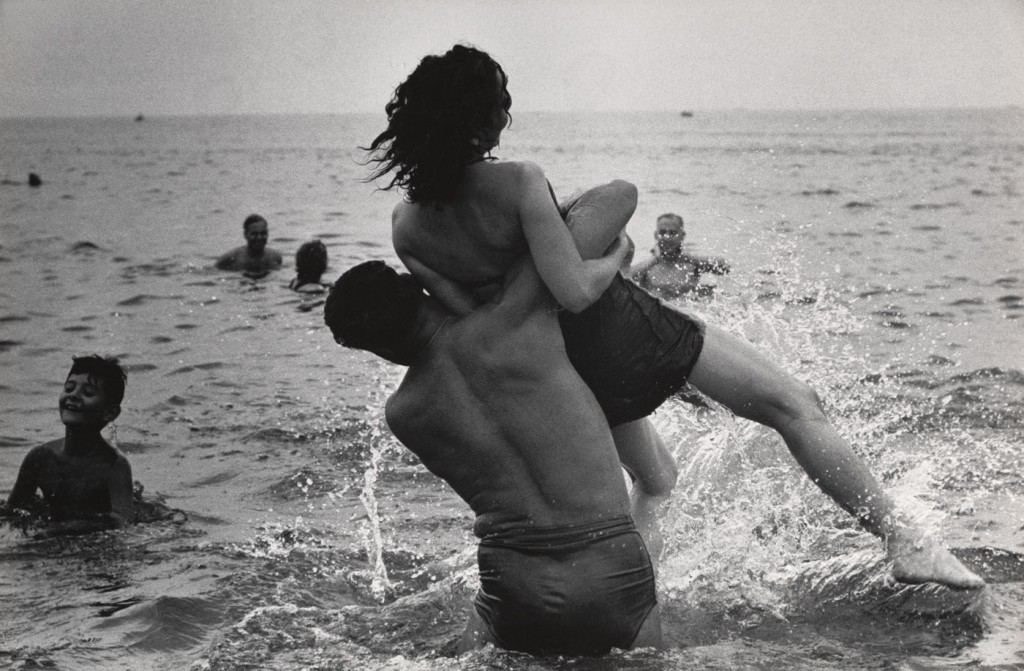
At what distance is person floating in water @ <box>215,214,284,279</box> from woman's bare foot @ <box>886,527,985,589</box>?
12463 millimetres

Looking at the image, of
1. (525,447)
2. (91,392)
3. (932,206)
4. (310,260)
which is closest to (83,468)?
(91,392)

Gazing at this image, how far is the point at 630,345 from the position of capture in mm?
4121

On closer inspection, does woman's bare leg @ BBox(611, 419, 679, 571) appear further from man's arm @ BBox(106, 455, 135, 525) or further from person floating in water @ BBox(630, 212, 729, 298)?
person floating in water @ BBox(630, 212, 729, 298)

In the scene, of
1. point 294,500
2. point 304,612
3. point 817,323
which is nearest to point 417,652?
point 304,612

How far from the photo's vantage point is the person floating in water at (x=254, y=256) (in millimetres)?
15617

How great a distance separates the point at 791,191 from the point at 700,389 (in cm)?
2841

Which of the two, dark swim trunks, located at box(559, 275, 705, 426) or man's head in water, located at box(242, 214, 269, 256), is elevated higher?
dark swim trunks, located at box(559, 275, 705, 426)

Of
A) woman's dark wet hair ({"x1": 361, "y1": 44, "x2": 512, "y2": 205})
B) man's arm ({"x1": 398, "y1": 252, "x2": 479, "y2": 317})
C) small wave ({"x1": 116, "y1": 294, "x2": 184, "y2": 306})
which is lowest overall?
small wave ({"x1": 116, "y1": 294, "x2": 184, "y2": 306})

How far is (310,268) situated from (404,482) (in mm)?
7738

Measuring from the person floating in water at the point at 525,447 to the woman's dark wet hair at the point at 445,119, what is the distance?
34 centimetres

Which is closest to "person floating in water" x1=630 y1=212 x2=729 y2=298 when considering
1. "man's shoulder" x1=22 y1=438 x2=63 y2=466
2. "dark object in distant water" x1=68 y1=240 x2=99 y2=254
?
"man's shoulder" x1=22 y1=438 x2=63 y2=466

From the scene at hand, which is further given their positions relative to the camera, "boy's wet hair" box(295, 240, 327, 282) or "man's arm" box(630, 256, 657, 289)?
"boy's wet hair" box(295, 240, 327, 282)

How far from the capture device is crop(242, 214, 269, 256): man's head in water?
1558 cm

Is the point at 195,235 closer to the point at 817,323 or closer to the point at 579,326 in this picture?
the point at 817,323
